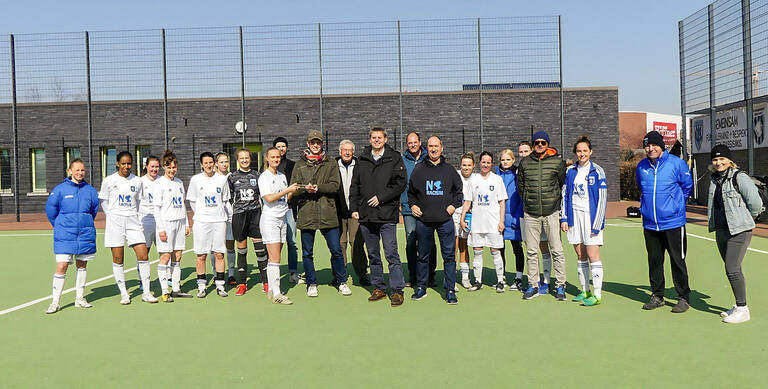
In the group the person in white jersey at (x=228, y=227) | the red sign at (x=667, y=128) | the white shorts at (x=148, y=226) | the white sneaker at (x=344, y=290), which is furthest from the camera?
the red sign at (x=667, y=128)

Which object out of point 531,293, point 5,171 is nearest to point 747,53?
point 531,293

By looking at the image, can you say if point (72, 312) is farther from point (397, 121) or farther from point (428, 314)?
point (397, 121)

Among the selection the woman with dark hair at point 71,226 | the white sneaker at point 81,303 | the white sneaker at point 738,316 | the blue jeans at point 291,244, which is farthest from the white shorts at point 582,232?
the white sneaker at point 81,303

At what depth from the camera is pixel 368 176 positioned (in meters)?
7.17

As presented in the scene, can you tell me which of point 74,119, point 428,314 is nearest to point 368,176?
point 428,314

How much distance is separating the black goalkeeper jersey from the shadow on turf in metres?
4.60

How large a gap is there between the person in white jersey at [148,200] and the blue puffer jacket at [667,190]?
5626mm

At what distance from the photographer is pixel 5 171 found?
25312 mm

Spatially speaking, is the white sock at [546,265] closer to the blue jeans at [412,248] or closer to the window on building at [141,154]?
the blue jeans at [412,248]

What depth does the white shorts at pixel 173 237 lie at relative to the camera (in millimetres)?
7367

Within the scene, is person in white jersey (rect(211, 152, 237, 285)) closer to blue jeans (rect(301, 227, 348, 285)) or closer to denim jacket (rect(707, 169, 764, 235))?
blue jeans (rect(301, 227, 348, 285))

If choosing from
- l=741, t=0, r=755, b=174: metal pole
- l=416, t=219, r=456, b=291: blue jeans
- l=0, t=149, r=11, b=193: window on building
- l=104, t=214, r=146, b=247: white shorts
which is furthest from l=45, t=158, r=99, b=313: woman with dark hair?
l=0, t=149, r=11, b=193: window on building

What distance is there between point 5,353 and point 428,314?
152 inches

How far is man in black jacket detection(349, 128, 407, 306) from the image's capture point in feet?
23.1
